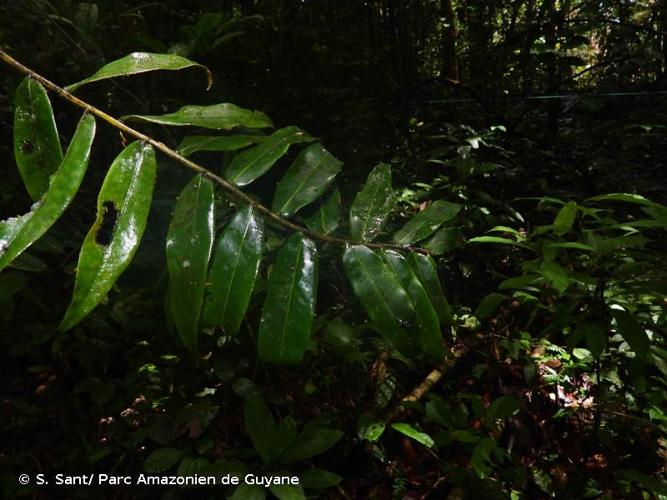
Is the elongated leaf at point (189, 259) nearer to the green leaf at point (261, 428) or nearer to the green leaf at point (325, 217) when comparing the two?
the green leaf at point (325, 217)

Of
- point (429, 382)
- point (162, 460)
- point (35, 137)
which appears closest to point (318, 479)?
point (162, 460)

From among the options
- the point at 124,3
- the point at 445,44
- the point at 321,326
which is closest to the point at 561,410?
the point at 321,326

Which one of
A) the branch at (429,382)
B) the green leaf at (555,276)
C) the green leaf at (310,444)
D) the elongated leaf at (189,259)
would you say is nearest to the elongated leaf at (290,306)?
the elongated leaf at (189,259)

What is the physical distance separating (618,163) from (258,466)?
3.02 m

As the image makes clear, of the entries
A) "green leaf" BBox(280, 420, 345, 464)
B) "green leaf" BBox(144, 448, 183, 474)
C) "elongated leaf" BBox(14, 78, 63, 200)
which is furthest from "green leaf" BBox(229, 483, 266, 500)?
"elongated leaf" BBox(14, 78, 63, 200)

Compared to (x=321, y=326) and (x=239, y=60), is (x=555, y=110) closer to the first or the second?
(x=239, y=60)

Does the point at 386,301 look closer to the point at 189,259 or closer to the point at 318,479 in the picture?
the point at 189,259

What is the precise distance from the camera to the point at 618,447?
4.67 ft

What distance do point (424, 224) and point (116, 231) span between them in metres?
0.59

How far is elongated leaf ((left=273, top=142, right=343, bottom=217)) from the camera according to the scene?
0.76 meters

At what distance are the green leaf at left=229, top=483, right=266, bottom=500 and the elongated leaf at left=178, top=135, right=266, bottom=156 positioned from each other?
3.04ft

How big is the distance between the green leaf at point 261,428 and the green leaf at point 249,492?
0.28 ft

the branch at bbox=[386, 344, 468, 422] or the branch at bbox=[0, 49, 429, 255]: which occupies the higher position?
the branch at bbox=[0, 49, 429, 255]

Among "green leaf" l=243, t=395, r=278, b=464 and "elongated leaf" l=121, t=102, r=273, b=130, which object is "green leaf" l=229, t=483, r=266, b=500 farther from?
"elongated leaf" l=121, t=102, r=273, b=130
